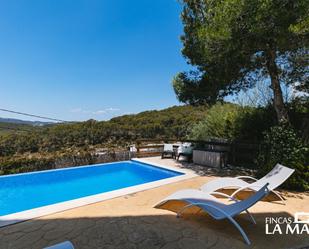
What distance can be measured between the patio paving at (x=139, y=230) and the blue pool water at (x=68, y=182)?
2.37m

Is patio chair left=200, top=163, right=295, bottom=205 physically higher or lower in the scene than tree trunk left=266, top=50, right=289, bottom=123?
lower

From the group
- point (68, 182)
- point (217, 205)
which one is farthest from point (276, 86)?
point (68, 182)

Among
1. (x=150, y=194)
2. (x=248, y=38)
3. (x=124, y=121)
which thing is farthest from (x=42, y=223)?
(x=124, y=121)

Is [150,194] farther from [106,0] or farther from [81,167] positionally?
[106,0]

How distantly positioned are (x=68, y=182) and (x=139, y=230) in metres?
5.38

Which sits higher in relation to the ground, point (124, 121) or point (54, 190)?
point (124, 121)

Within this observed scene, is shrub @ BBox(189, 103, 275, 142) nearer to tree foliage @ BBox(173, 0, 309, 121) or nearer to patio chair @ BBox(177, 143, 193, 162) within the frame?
patio chair @ BBox(177, 143, 193, 162)

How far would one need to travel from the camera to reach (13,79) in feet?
51.6

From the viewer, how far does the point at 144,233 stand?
3.38 m

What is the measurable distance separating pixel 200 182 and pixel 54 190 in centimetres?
478

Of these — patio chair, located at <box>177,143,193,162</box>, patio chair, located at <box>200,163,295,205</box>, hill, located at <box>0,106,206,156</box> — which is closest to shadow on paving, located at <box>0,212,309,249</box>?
patio chair, located at <box>200,163,295,205</box>

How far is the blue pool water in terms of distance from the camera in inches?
244

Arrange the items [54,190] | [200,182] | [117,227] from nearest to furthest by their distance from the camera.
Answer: [117,227]
[200,182]
[54,190]

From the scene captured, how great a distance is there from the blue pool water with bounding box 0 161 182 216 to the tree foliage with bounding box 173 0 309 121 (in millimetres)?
3685
